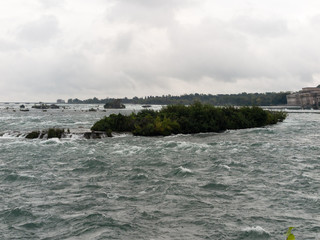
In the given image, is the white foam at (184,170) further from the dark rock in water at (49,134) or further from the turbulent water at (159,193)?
the dark rock in water at (49,134)

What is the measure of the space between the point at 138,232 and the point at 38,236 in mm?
3885

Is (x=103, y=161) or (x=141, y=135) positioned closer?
(x=103, y=161)

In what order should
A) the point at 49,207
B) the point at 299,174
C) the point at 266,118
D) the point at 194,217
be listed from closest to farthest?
the point at 194,217 < the point at 49,207 < the point at 299,174 < the point at 266,118

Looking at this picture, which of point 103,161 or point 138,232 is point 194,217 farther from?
point 103,161

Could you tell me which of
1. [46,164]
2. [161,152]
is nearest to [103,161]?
[46,164]

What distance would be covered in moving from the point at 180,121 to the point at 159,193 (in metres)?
30.7

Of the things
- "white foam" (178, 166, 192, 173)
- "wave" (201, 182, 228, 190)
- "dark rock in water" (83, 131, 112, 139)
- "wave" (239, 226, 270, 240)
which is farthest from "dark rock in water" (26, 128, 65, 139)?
"wave" (239, 226, 270, 240)

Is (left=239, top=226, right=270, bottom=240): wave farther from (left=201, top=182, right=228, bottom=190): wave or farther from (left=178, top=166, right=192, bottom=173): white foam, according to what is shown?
(left=178, top=166, right=192, bottom=173): white foam

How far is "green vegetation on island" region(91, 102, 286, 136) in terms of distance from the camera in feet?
145

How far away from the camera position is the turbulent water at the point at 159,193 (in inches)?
490

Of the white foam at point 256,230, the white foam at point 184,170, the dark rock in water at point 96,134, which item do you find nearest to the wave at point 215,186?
the white foam at point 184,170

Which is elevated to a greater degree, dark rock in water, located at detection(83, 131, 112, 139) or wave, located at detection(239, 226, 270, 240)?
dark rock in water, located at detection(83, 131, 112, 139)

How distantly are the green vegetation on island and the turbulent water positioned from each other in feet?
43.4

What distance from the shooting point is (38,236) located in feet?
39.0
